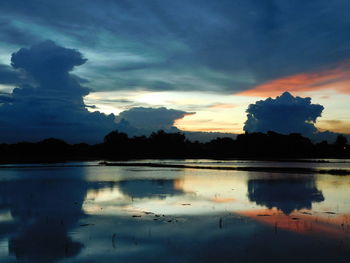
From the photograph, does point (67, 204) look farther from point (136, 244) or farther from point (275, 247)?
point (275, 247)

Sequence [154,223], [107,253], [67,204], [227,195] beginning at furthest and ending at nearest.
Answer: [227,195]
[67,204]
[154,223]
[107,253]

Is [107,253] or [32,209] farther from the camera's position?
[32,209]

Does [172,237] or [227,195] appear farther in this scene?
[227,195]

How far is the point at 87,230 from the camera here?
54.0ft

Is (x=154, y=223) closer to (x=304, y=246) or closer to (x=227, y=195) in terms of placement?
(x=304, y=246)

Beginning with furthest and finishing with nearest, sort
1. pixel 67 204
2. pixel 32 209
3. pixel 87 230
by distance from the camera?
1. pixel 67 204
2. pixel 32 209
3. pixel 87 230

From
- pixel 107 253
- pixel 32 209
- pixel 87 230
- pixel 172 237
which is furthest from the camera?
pixel 32 209

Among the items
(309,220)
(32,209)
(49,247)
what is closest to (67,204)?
(32,209)

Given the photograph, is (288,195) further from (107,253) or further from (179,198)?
(107,253)

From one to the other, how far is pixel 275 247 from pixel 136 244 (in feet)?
16.6

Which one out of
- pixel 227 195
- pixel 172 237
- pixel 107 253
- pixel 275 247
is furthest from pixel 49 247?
pixel 227 195

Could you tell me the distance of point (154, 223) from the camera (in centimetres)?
1786

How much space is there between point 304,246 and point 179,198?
1422 centimetres

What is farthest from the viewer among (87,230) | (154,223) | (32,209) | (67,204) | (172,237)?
(67,204)
